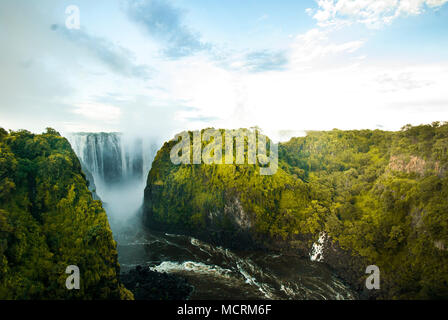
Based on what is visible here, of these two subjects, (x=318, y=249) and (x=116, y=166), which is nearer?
(x=318, y=249)

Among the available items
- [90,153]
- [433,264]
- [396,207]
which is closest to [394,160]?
[396,207]

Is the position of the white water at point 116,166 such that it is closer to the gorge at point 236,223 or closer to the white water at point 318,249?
the gorge at point 236,223

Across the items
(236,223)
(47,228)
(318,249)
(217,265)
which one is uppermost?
(47,228)

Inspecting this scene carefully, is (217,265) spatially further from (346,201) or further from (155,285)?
(346,201)

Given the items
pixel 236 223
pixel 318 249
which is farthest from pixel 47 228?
Result: pixel 318 249

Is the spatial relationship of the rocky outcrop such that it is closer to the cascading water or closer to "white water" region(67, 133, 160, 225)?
the cascading water

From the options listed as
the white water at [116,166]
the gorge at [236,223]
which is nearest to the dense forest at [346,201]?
the gorge at [236,223]
